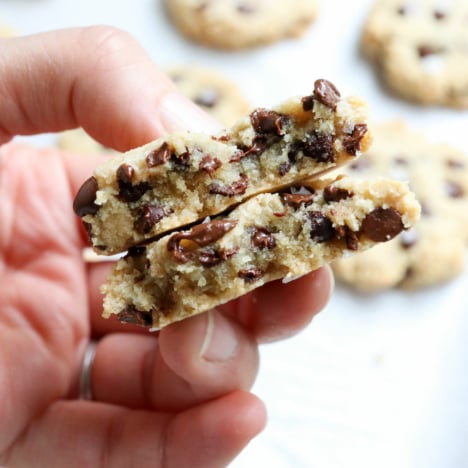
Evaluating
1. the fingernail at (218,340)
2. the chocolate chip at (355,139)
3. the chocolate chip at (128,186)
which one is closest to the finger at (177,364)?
the fingernail at (218,340)

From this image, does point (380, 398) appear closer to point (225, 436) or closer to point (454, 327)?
point (454, 327)

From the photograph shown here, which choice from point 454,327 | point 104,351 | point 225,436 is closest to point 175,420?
point 225,436

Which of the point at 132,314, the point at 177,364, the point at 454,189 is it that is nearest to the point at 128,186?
the point at 132,314

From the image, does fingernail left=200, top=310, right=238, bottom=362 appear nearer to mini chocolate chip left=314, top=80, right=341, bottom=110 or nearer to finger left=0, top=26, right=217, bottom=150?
finger left=0, top=26, right=217, bottom=150

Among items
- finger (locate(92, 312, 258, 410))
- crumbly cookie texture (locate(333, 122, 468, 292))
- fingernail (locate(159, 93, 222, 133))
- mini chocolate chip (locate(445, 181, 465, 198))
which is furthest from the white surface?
fingernail (locate(159, 93, 222, 133))

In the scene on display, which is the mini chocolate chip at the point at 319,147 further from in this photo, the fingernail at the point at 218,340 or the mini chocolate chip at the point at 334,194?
the fingernail at the point at 218,340

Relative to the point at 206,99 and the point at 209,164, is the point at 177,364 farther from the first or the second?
the point at 206,99
